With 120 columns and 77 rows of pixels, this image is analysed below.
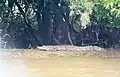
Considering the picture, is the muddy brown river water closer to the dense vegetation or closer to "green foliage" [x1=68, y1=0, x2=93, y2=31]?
"green foliage" [x1=68, y1=0, x2=93, y2=31]

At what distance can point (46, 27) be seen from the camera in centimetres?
2211

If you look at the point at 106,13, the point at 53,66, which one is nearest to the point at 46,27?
the point at 106,13

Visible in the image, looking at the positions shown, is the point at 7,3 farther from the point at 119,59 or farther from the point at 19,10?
the point at 119,59

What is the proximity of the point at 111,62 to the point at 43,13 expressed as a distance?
8365 millimetres

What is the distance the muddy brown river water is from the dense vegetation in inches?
197

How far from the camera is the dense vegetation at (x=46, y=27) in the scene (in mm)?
21641

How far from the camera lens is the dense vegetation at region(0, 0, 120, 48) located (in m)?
21.6

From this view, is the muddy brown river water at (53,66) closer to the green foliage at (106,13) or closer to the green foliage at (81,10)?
the green foliage at (106,13)

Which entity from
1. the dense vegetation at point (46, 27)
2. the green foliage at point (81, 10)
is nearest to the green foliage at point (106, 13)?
the green foliage at point (81, 10)

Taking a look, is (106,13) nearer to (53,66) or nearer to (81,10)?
(81,10)

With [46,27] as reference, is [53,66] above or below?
below

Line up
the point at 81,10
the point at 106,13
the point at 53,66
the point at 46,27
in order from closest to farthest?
the point at 53,66, the point at 81,10, the point at 106,13, the point at 46,27

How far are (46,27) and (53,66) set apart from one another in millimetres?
9064

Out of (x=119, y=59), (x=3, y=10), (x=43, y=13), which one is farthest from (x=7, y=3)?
(x=119, y=59)
